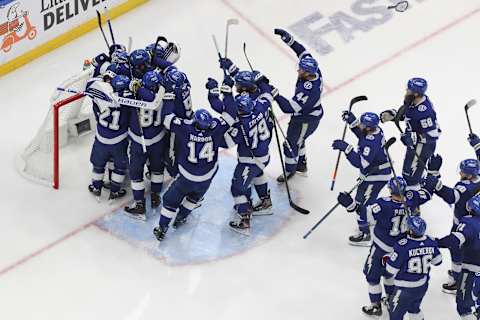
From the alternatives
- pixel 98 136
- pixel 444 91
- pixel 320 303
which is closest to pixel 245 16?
pixel 444 91

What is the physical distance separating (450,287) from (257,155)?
1892 mm

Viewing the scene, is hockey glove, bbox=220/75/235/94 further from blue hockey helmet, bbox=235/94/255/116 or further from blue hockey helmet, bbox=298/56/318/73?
blue hockey helmet, bbox=298/56/318/73

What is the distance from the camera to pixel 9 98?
11391mm

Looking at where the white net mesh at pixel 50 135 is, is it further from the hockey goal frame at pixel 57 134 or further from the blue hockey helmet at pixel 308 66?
the blue hockey helmet at pixel 308 66

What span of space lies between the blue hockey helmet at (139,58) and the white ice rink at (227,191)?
1.25 m

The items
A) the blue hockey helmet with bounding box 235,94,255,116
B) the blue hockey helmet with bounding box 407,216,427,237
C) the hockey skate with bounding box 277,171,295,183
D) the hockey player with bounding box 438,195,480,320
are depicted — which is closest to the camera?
the blue hockey helmet with bounding box 407,216,427,237

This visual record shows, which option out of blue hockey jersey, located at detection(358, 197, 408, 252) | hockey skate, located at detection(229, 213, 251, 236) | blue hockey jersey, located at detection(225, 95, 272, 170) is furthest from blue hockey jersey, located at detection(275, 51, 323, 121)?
blue hockey jersey, located at detection(358, 197, 408, 252)

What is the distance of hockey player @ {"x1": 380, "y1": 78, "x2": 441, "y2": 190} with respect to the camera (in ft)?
32.6

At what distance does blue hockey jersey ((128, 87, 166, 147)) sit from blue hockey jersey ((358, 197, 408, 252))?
1900mm

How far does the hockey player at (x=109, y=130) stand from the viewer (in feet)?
32.0

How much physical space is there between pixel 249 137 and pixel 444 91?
2858mm

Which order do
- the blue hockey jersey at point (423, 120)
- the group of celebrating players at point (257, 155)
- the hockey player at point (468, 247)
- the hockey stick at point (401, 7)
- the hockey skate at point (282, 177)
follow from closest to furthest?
the hockey player at point (468, 247)
the group of celebrating players at point (257, 155)
the blue hockey jersey at point (423, 120)
the hockey skate at point (282, 177)
the hockey stick at point (401, 7)

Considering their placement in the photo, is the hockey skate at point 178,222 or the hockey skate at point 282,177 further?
the hockey skate at point 282,177

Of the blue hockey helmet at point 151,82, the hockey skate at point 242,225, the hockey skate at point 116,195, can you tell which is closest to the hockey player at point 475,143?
the hockey skate at point 242,225
